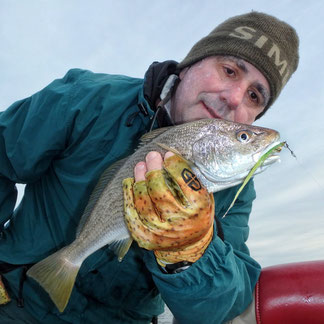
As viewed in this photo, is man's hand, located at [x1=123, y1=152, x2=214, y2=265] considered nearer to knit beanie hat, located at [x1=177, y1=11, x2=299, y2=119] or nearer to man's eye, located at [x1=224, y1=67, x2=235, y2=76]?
man's eye, located at [x1=224, y1=67, x2=235, y2=76]

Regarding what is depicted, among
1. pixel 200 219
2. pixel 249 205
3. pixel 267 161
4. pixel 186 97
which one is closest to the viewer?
pixel 200 219

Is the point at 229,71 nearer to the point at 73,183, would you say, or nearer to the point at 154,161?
the point at 154,161

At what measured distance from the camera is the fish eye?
2352 mm

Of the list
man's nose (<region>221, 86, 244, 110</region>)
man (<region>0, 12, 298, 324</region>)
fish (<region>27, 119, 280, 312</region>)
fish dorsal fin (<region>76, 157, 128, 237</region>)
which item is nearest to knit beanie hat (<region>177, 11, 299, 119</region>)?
man (<region>0, 12, 298, 324</region>)

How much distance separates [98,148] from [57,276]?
3.75 feet

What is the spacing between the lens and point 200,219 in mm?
1963

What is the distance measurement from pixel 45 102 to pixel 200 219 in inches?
71.6

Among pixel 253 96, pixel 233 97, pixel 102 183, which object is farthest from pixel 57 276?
pixel 253 96

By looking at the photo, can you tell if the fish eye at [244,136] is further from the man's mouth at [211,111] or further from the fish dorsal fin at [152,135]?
the man's mouth at [211,111]

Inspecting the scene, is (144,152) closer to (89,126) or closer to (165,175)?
(165,175)

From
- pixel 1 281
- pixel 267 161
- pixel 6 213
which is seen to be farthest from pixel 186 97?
pixel 1 281

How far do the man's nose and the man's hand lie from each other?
118 centimetres

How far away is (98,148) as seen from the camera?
3041 mm

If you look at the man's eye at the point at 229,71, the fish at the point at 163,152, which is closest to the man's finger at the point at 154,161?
the fish at the point at 163,152
